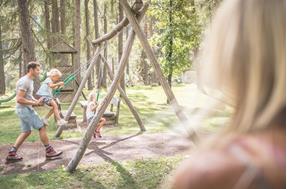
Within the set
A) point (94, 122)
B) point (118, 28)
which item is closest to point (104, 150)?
point (94, 122)

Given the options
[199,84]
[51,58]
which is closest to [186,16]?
[51,58]

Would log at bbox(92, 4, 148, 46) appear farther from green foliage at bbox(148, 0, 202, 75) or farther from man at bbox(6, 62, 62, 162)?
green foliage at bbox(148, 0, 202, 75)

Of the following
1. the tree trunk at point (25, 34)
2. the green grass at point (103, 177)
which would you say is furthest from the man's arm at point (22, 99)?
the tree trunk at point (25, 34)

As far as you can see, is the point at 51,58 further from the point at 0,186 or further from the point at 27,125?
the point at 0,186

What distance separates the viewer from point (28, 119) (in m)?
9.20

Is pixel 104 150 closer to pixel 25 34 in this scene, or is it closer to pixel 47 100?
pixel 47 100

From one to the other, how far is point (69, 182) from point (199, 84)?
23.7 ft

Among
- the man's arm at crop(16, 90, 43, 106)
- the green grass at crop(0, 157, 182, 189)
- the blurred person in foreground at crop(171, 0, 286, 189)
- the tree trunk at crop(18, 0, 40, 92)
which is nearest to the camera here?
the blurred person in foreground at crop(171, 0, 286, 189)

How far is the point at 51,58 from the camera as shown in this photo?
70.7 feet

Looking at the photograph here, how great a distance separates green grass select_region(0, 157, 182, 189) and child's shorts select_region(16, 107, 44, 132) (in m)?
1.20

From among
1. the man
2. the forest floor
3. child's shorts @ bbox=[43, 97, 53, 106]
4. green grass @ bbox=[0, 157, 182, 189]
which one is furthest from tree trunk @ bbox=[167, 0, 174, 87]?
green grass @ bbox=[0, 157, 182, 189]

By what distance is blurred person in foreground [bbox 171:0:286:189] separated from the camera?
0.73 metres

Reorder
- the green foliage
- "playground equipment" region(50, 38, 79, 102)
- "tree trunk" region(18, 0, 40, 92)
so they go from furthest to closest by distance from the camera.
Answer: "playground equipment" region(50, 38, 79, 102) → the green foliage → "tree trunk" region(18, 0, 40, 92)

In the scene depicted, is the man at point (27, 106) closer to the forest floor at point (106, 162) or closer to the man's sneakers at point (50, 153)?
the man's sneakers at point (50, 153)
